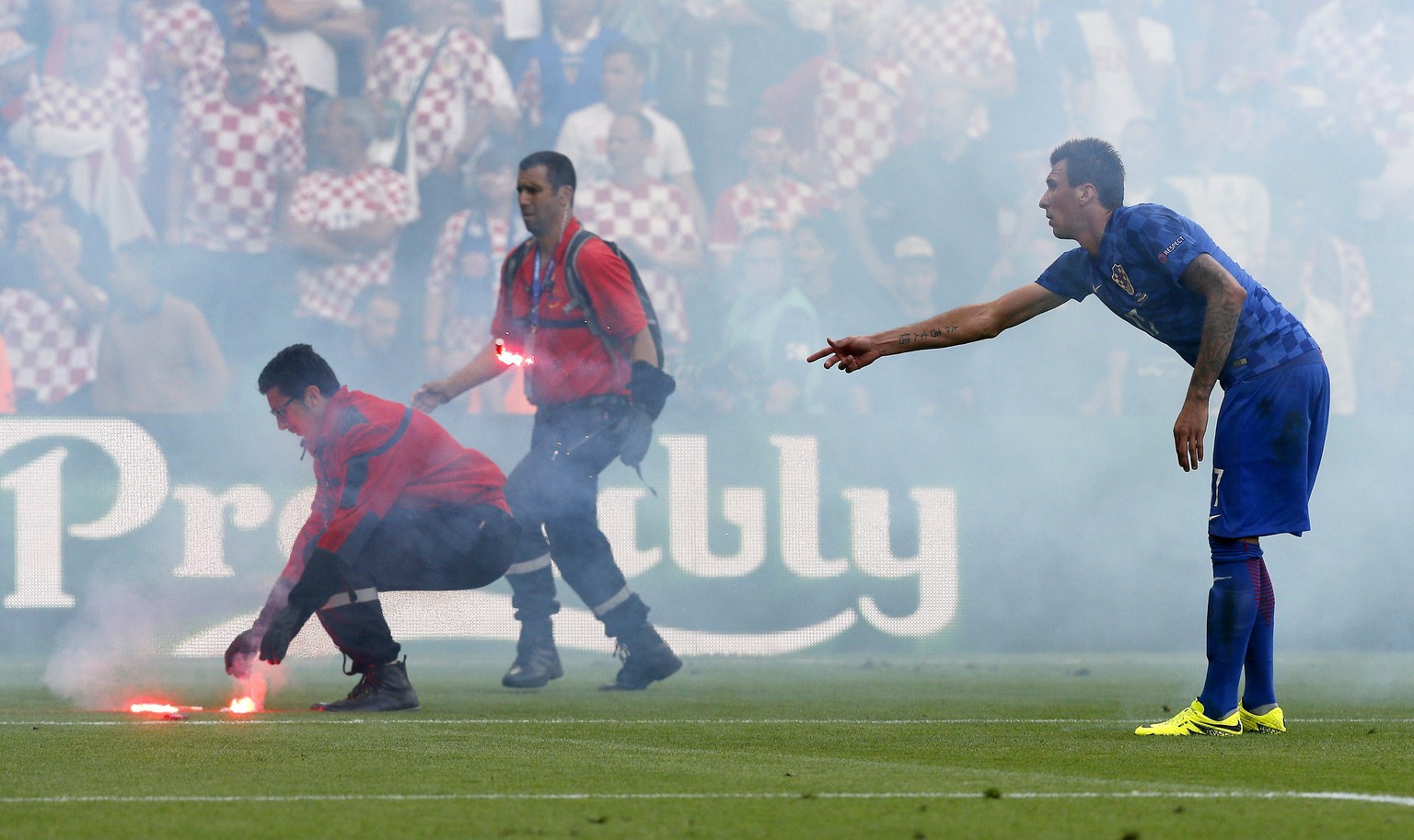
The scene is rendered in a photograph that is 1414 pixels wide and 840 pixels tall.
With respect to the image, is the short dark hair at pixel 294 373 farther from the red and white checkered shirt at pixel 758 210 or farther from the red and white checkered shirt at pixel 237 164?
the red and white checkered shirt at pixel 758 210

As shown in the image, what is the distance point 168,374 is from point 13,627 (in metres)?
1.53

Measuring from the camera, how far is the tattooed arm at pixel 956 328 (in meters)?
5.01

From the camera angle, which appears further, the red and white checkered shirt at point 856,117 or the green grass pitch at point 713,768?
the red and white checkered shirt at point 856,117

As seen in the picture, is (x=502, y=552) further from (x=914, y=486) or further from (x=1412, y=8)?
(x=1412, y=8)

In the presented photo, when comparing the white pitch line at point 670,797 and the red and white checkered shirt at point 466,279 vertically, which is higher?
the red and white checkered shirt at point 466,279

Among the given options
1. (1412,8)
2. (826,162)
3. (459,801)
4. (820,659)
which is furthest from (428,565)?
(1412,8)

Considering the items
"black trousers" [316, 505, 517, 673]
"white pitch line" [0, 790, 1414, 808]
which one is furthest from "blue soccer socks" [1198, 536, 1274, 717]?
"black trousers" [316, 505, 517, 673]

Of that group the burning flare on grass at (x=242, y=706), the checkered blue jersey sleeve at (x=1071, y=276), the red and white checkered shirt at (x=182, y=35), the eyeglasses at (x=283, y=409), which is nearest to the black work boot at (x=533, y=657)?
the burning flare on grass at (x=242, y=706)

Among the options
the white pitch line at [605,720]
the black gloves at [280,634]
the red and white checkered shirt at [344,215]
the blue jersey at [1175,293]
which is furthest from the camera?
the red and white checkered shirt at [344,215]

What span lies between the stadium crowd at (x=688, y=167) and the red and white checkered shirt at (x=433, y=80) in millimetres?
19

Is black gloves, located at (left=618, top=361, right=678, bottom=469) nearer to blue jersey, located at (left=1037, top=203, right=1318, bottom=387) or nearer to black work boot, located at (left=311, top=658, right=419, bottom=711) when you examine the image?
black work boot, located at (left=311, top=658, right=419, bottom=711)

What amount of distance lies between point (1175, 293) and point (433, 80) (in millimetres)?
6601

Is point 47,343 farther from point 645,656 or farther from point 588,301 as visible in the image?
point 645,656

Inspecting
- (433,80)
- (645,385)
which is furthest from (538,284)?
(433,80)
